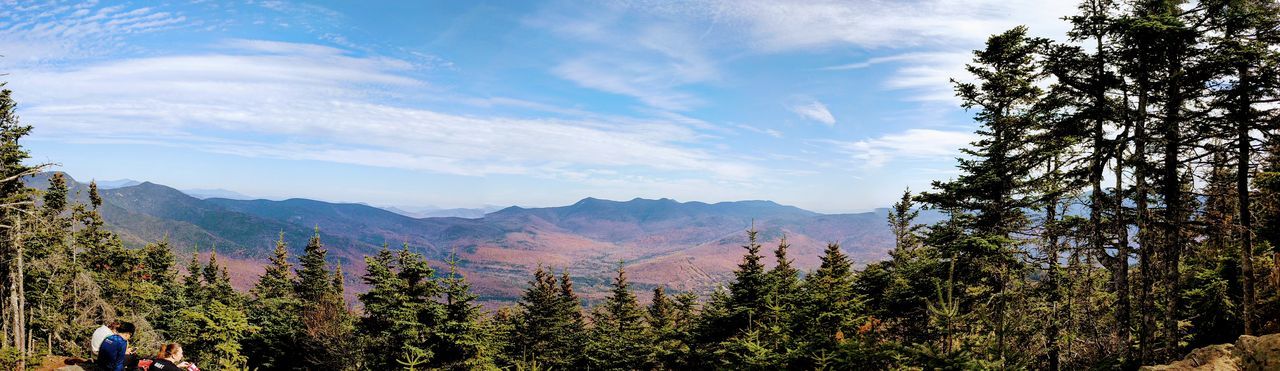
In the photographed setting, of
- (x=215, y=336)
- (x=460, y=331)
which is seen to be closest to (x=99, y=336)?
(x=460, y=331)

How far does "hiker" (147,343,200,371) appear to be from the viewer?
10.6m

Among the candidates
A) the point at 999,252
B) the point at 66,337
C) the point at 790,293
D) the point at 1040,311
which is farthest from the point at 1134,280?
the point at 66,337

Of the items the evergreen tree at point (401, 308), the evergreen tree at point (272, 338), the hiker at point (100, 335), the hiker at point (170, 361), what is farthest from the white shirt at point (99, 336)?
the evergreen tree at point (272, 338)

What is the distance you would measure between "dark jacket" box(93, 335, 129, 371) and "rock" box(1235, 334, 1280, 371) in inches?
892

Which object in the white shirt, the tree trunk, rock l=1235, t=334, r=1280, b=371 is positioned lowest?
the white shirt

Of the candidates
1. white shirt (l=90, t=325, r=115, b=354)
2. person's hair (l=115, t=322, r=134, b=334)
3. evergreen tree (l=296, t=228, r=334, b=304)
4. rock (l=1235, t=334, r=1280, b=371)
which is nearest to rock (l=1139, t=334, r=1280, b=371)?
rock (l=1235, t=334, r=1280, b=371)

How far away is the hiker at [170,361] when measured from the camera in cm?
1057

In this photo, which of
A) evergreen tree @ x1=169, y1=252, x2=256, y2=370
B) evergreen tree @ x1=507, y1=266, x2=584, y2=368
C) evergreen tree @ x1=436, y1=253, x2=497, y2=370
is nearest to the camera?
evergreen tree @ x1=436, y1=253, x2=497, y2=370

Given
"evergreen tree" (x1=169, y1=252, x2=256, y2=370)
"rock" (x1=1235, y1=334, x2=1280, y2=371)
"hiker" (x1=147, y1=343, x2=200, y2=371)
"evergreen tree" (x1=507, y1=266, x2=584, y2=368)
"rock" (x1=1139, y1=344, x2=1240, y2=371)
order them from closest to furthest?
"rock" (x1=1235, y1=334, x2=1280, y2=371) → "rock" (x1=1139, y1=344, x2=1240, y2=371) → "hiker" (x1=147, y1=343, x2=200, y2=371) → "evergreen tree" (x1=169, y1=252, x2=256, y2=370) → "evergreen tree" (x1=507, y1=266, x2=584, y2=368)

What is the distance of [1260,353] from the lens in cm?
979

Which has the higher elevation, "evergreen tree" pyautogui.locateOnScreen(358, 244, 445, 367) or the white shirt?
the white shirt

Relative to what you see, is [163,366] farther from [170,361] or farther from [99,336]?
[99,336]

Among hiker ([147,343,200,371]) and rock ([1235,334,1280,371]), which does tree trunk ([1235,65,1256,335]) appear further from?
hiker ([147,343,200,371])

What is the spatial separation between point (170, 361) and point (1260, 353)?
72.8 feet
